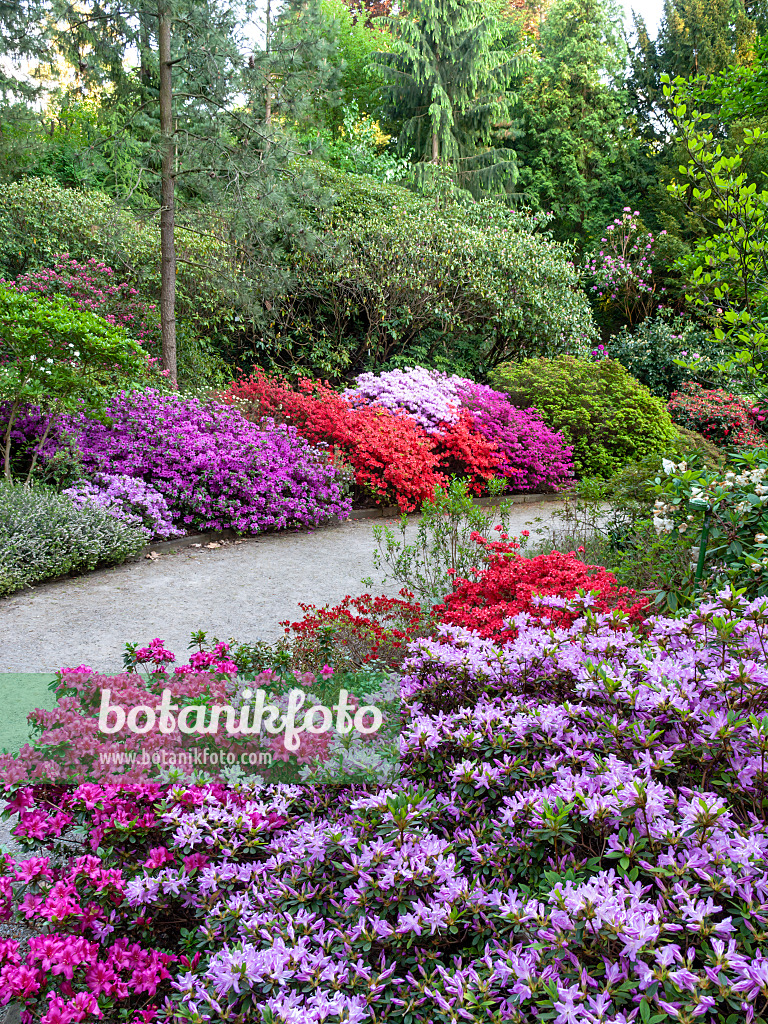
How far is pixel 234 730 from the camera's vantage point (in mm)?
1910

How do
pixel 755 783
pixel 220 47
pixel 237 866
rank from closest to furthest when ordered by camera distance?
pixel 755 783
pixel 237 866
pixel 220 47

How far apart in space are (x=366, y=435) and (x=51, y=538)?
364 cm

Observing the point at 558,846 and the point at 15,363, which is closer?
the point at 558,846

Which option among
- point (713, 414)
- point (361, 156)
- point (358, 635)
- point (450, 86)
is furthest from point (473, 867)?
point (450, 86)

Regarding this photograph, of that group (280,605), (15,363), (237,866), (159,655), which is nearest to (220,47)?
(15,363)

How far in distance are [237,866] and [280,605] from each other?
125 inches

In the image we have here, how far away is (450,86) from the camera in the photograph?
63.6 ft

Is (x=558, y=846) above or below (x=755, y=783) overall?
below

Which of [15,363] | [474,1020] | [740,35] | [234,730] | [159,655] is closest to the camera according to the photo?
[474,1020]

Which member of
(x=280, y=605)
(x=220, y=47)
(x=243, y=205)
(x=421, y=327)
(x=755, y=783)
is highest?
(x=220, y=47)

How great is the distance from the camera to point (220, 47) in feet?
27.0

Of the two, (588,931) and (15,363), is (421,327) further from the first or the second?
(588,931)

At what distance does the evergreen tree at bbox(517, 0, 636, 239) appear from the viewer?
66.4 feet

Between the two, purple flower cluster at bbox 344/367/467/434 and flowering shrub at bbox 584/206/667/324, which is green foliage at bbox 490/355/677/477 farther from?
flowering shrub at bbox 584/206/667/324
